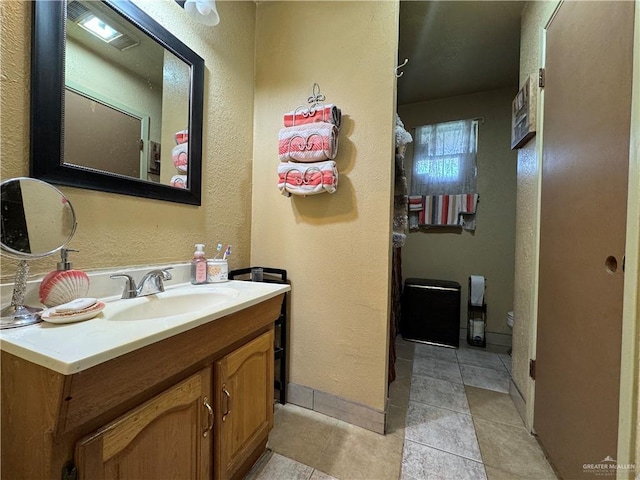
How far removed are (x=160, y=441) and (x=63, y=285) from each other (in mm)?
552

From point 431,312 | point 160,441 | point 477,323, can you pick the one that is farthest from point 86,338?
point 477,323

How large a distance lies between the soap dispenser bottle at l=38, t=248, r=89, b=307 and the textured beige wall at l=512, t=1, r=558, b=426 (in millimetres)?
2042

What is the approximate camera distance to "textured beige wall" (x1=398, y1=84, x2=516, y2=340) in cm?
253

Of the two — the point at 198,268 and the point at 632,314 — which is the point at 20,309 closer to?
the point at 198,268

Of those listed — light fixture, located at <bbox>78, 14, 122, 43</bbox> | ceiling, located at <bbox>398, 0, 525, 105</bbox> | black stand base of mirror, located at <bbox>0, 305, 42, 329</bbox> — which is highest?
ceiling, located at <bbox>398, 0, 525, 105</bbox>

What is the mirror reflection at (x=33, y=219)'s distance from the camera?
2.21 ft

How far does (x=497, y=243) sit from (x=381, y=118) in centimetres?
206

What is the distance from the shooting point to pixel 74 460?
1.73ft

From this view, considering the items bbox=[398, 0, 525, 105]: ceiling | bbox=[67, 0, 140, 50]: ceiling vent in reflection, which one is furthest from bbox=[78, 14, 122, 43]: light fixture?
bbox=[398, 0, 525, 105]: ceiling

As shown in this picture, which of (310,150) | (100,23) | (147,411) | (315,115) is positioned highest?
(100,23)

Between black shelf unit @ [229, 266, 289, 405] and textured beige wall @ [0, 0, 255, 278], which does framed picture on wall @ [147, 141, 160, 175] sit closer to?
textured beige wall @ [0, 0, 255, 278]

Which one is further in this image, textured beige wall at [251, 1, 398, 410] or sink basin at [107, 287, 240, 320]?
textured beige wall at [251, 1, 398, 410]

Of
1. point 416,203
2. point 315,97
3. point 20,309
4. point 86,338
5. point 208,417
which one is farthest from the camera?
point 416,203

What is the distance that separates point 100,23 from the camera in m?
0.94
